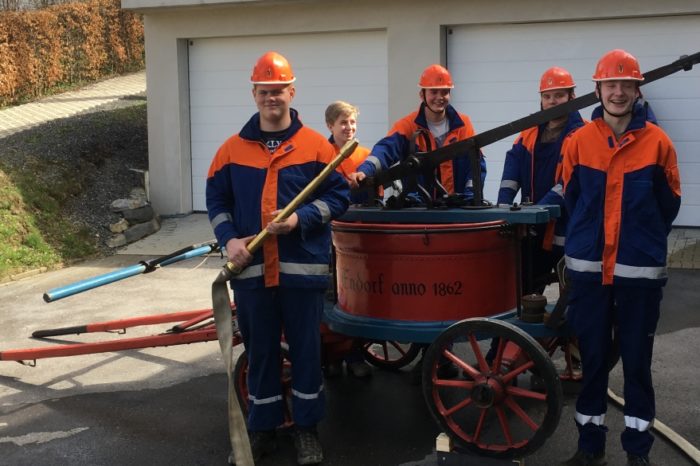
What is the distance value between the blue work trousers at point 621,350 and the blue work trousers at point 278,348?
50.8 inches

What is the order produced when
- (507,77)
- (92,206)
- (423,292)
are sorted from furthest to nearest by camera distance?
(92,206)
(507,77)
(423,292)

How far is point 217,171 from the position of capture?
14.5ft

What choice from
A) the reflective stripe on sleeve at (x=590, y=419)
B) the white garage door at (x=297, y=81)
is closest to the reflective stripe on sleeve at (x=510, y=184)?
the reflective stripe on sleeve at (x=590, y=419)

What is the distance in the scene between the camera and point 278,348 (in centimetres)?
448

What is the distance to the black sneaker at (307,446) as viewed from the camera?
440 cm

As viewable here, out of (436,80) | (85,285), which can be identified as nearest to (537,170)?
(436,80)

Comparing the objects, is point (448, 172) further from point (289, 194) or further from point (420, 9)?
point (420, 9)

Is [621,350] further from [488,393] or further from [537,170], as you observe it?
[537,170]

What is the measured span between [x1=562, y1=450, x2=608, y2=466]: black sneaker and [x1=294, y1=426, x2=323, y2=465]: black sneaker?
4.07 feet

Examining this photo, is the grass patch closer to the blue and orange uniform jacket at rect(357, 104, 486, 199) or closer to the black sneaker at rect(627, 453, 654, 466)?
the blue and orange uniform jacket at rect(357, 104, 486, 199)

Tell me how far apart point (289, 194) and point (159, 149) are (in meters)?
8.62

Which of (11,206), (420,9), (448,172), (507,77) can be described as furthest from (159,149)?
(448,172)

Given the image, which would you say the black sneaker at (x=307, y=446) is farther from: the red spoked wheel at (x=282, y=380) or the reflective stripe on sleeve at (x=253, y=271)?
the reflective stripe on sleeve at (x=253, y=271)

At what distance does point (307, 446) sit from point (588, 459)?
138 cm
